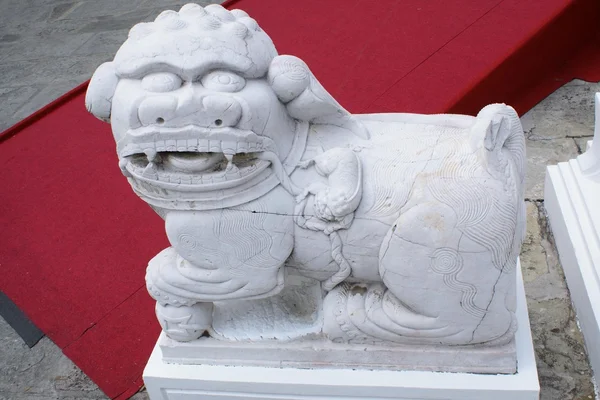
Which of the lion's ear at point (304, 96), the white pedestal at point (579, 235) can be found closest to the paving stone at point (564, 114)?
the white pedestal at point (579, 235)

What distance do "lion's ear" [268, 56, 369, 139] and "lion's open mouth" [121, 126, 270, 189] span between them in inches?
4.9

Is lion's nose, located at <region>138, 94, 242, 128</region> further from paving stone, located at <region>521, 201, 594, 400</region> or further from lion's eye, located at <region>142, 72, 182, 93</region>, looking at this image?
paving stone, located at <region>521, 201, 594, 400</region>

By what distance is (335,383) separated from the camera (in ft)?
5.76

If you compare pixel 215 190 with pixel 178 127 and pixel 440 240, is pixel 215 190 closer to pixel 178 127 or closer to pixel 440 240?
pixel 178 127

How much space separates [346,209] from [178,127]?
0.41 metres

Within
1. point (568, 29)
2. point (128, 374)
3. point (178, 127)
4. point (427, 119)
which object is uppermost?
point (178, 127)

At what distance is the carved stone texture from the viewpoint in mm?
1462

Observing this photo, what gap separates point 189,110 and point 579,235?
151 cm

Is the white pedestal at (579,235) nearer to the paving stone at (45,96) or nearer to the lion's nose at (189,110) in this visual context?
the lion's nose at (189,110)

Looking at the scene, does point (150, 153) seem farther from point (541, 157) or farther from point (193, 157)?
point (541, 157)

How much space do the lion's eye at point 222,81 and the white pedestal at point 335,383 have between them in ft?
2.54

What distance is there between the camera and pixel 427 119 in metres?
1.77

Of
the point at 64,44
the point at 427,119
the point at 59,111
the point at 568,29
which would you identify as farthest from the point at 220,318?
the point at 64,44

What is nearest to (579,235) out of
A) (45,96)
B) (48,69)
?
(45,96)
